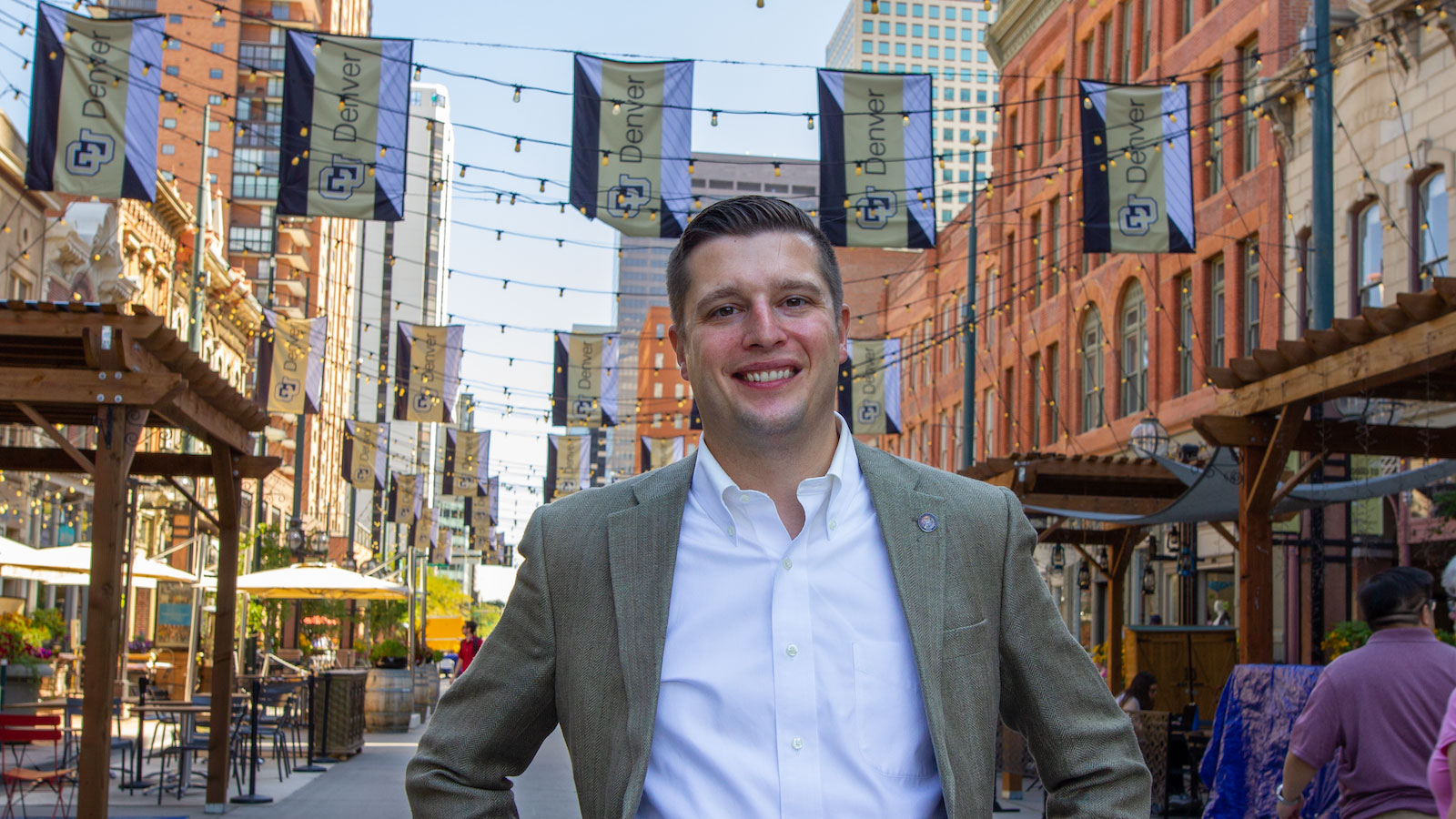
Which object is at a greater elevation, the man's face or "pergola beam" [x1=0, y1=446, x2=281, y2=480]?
"pergola beam" [x1=0, y1=446, x2=281, y2=480]

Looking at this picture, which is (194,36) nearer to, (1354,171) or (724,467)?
(1354,171)

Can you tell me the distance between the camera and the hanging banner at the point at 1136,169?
56.1ft

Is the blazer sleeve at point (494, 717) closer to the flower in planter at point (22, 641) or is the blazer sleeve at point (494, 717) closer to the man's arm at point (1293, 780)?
the man's arm at point (1293, 780)

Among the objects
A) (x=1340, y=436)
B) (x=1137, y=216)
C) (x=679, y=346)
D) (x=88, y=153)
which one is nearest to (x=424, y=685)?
(x=88, y=153)

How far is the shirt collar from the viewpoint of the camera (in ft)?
8.16

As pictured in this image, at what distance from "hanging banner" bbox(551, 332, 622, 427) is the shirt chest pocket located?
1092 inches

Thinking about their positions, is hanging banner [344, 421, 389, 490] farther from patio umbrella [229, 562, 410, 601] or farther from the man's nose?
the man's nose

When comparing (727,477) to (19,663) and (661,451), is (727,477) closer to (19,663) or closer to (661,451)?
(19,663)

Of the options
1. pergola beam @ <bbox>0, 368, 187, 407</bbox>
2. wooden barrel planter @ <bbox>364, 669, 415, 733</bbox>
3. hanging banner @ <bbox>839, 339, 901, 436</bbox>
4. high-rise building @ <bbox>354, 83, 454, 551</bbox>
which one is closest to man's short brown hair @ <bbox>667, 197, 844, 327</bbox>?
pergola beam @ <bbox>0, 368, 187, 407</bbox>

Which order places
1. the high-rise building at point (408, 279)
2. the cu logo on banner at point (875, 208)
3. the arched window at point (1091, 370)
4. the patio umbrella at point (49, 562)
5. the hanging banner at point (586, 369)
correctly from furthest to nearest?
the high-rise building at point (408, 279) < the arched window at point (1091, 370) < the hanging banner at point (586, 369) < the patio umbrella at point (49, 562) < the cu logo on banner at point (875, 208)

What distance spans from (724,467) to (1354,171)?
23.2m

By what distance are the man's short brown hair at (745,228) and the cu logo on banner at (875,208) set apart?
14.0 meters

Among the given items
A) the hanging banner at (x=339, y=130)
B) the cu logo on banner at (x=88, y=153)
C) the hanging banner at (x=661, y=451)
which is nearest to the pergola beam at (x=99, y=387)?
the hanging banner at (x=339, y=130)

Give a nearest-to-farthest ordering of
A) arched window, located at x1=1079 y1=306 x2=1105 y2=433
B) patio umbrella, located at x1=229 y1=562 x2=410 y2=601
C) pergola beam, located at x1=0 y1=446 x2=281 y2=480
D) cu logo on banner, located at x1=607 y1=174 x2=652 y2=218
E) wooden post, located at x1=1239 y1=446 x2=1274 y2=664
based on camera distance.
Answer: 1. wooden post, located at x1=1239 y1=446 x2=1274 y2=664
2. pergola beam, located at x1=0 y1=446 x2=281 y2=480
3. cu logo on banner, located at x1=607 y1=174 x2=652 y2=218
4. patio umbrella, located at x1=229 y1=562 x2=410 y2=601
5. arched window, located at x1=1079 y1=306 x2=1105 y2=433
